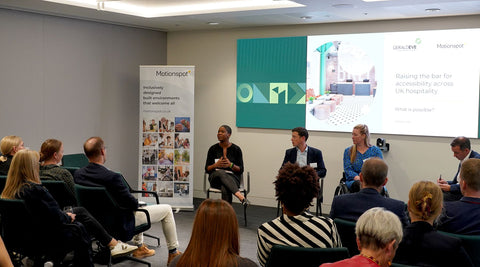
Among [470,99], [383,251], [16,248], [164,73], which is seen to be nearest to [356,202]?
[383,251]

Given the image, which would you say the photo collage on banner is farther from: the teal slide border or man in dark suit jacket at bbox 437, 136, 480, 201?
man in dark suit jacket at bbox 437, 136, 480, 201

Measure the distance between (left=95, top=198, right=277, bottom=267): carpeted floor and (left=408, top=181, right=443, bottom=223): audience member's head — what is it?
112 inches

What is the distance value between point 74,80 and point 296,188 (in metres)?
5.90

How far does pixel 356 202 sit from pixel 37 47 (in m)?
5.49

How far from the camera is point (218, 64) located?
9.26 meters

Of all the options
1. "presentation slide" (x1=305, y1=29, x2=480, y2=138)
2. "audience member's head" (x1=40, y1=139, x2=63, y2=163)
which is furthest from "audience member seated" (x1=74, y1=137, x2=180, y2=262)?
"presentation slide" (x1=305, y1=29, x2=480, y2=138)

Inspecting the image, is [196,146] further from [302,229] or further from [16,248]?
[302,229]

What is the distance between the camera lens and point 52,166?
5246mm

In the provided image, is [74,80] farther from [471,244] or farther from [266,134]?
[471,244]

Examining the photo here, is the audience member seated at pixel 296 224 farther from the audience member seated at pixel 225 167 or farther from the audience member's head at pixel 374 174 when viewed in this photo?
the audience member seated at pixel 225 167

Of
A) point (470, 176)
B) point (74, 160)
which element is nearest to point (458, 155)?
point (470, 176)

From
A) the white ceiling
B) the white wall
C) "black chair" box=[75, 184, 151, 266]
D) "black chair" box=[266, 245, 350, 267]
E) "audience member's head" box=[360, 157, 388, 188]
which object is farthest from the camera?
the white wall

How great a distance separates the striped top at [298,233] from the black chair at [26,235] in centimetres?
199

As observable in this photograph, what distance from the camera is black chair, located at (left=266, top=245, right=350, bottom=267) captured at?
287 cm
